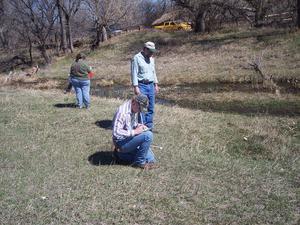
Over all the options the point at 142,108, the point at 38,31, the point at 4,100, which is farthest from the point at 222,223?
the point at 38,31

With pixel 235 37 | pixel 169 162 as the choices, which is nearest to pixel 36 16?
pixel 235 37

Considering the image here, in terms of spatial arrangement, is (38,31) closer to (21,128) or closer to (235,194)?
(21,128)

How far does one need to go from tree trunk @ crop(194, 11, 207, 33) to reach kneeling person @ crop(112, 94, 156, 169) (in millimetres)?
32390

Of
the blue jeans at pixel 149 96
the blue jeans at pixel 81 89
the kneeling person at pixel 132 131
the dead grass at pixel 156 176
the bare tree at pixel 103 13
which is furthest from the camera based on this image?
the bare tree at pixel 103 13

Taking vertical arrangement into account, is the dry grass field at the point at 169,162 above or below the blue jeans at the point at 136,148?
below

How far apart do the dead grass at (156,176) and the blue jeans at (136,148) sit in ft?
0.66

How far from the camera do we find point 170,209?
20.9 ft

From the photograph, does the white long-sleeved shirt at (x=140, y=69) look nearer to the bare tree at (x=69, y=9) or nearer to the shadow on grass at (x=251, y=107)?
the shadow on grass at (x=251, y=107)

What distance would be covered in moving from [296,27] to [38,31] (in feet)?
77.0

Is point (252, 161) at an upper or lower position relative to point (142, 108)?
lower

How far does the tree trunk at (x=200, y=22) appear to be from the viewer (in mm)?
39000

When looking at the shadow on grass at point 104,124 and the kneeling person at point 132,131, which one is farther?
the shadow on grass at point 104,124

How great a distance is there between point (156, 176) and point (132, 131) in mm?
840

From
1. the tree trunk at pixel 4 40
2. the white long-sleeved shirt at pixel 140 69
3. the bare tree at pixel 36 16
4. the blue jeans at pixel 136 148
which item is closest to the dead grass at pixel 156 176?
the blue jeans at pixel 136 148
